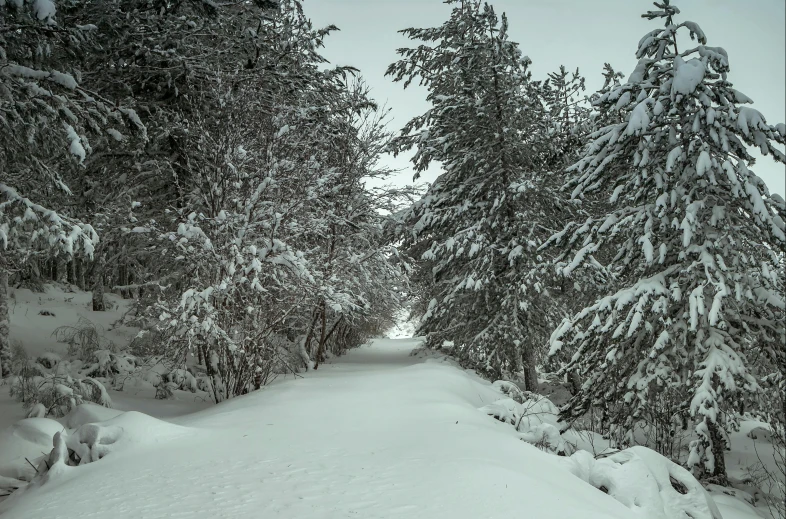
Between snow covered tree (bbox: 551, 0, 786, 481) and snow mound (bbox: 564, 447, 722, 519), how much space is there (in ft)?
6.53

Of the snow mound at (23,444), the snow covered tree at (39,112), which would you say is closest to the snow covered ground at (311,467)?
the snow mound at (23,444)

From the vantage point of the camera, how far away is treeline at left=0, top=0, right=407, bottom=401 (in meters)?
5.77

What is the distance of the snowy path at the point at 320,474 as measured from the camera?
117 inches

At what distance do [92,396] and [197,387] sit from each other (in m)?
2.29

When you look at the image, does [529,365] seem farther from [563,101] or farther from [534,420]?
[563,101]

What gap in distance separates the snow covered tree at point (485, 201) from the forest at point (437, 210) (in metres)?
0.07

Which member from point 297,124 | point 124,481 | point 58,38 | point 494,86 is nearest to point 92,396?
point 124,481

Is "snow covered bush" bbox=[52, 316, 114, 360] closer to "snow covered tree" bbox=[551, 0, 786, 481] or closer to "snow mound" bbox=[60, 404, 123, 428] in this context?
"snow mound" bbox=[60, 404, 123, 428]

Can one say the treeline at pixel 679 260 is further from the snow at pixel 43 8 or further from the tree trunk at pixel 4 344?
the tree trunk at pixel 4 344

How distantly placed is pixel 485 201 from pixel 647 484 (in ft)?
29.0

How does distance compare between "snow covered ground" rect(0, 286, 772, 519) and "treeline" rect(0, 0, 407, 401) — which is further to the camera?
"treeline" rect(0, 0, 407, 401)

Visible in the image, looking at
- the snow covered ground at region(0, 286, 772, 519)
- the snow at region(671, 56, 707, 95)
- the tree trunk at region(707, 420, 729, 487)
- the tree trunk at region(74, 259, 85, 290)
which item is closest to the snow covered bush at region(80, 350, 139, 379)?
the snow covered ground at region(0, 286, 772, 519)

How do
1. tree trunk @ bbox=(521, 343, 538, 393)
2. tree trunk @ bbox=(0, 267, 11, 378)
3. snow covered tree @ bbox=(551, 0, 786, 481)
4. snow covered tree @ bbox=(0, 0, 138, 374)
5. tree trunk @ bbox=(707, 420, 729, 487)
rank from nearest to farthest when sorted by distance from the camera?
1. snow covered tree @ bbox=(0, 0, 138, 374)
2. snow covered tree @ bbox=(551, 0, 786, 481)
3. tree trunk @ bbox=(707, 420, 729, 487)
4. tree trunk @ bbox=(0, 267, 11, 378)
5. tree trunk @ bbox=(521, 343, 538, 393)

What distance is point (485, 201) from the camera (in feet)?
39.1
